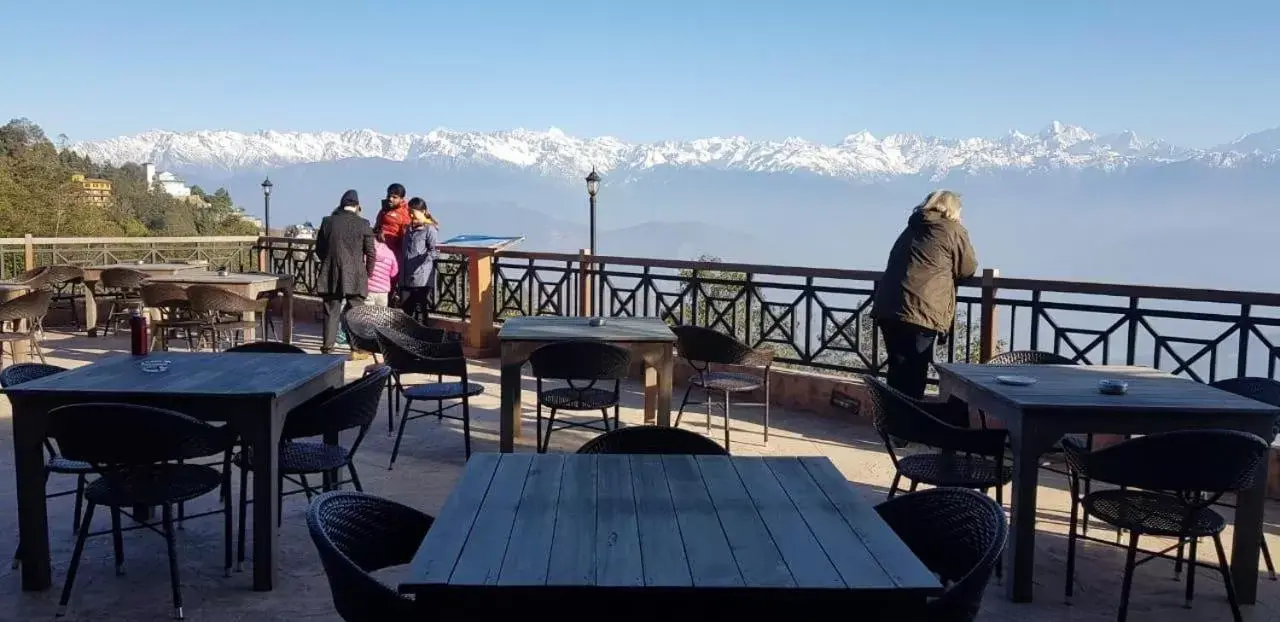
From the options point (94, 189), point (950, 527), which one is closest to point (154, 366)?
point (950, 527)

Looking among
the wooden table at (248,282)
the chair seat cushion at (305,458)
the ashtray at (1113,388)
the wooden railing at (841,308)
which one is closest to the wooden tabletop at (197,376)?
the chair seat cushion at (305,458)

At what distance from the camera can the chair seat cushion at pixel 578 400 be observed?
5.23m

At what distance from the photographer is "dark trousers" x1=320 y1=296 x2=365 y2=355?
8.63 metres

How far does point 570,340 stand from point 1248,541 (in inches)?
122

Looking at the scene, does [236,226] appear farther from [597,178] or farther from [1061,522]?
[1061,522]

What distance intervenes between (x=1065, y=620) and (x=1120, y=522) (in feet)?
1.29

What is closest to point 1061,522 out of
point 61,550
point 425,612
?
point 425,612

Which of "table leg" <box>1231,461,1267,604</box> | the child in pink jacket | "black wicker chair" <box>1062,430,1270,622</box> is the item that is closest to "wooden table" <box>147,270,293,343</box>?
the child in pink jacket

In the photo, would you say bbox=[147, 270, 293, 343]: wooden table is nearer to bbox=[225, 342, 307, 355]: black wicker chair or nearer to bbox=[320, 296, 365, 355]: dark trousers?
bbox=[320, 296, 365, 355]: dark trousers

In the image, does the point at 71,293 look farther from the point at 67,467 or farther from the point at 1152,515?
the point at 1152,515

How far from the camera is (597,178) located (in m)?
11.3

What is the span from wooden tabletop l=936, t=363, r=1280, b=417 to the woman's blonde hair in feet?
4.07

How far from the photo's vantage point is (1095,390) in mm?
3730

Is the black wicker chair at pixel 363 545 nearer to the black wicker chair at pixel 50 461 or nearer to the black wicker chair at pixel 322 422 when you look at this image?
the black wicker chair at pixel 322 422
